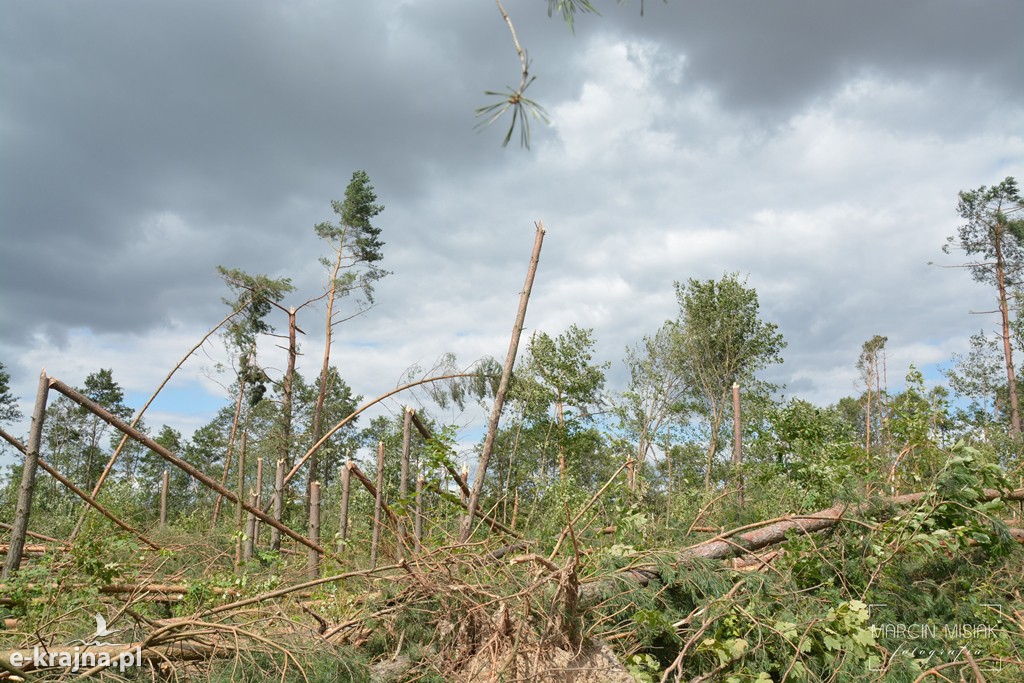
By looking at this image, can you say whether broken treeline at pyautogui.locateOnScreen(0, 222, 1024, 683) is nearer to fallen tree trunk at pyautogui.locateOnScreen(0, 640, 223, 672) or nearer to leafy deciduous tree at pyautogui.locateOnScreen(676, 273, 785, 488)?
fallen tree trunk at pyautogui.locateOnScreen(0, 640, 223, 672)

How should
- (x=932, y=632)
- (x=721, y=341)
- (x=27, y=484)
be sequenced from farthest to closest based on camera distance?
1. (x=721, y=341)
2. (x=932, y=632)
3. (x=27, y=484)

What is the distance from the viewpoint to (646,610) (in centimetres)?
411

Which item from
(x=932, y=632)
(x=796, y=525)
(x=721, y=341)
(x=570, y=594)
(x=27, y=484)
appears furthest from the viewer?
(x=721, y=341)

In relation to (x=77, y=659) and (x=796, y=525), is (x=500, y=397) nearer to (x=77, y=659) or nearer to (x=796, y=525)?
(x=796, y=525)

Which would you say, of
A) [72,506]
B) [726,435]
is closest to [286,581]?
[72,506]

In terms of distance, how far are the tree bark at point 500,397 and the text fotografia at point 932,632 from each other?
2700 millimetres

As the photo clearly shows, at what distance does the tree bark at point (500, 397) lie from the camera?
17.0ft

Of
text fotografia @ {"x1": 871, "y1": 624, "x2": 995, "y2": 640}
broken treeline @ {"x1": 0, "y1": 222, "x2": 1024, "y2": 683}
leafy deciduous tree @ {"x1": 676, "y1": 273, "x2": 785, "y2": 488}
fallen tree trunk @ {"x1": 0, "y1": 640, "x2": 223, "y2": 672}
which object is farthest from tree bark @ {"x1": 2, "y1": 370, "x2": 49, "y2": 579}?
leafy deciduous tree @ {"x1": 676, "y1": 273, "x2": 785, "y2": 488}

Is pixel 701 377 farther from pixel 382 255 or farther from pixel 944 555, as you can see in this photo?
pixel 944 555

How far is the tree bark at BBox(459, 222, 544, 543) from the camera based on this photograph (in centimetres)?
519

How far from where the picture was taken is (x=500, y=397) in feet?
17.8

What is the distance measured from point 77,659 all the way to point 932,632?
497cm

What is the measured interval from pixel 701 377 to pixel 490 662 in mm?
21836

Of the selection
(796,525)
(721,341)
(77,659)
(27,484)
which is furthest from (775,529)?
(721,341)
